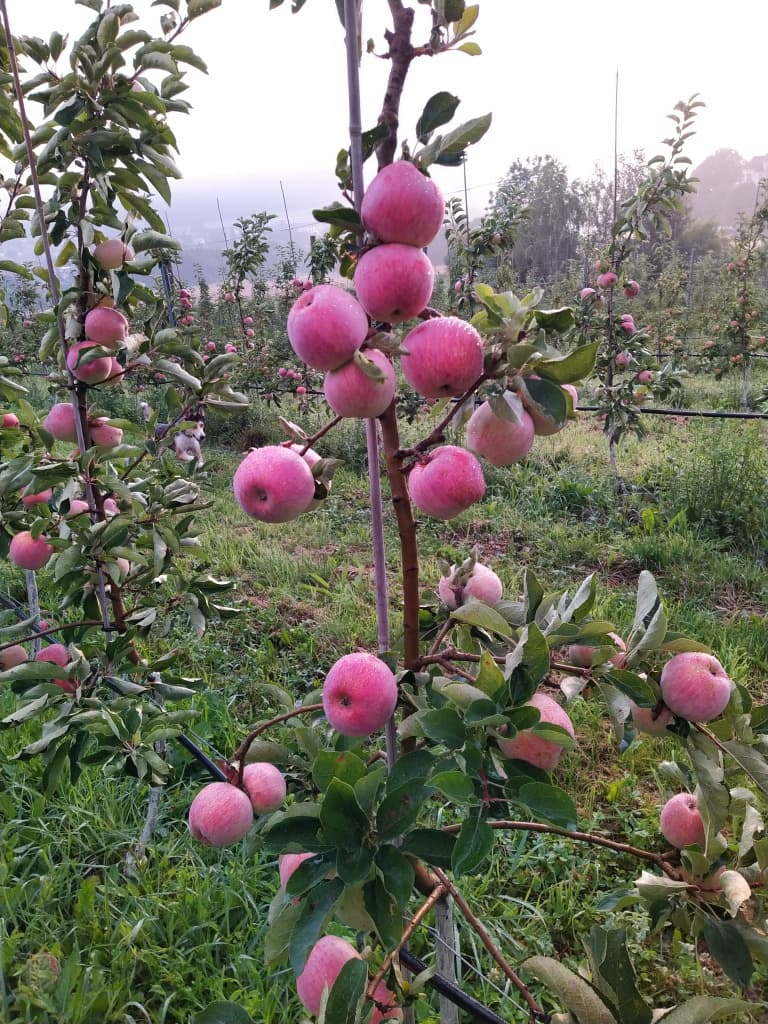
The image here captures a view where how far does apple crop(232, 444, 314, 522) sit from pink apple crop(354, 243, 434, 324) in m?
0.18

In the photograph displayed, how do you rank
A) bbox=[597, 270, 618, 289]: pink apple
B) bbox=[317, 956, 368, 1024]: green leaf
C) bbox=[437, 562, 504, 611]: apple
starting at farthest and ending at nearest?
bbox=[597, 270, 618, 289]: pink apple < bbox=[437, 562, 504, 611]: apple < bbox=[317, 956, 368, 1024]: green leaf

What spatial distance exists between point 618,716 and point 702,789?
17 cm

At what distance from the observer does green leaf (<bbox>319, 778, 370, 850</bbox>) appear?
58 centimetres

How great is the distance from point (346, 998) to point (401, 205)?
2.28ft

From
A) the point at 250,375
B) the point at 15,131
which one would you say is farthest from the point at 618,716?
the point at 250,375

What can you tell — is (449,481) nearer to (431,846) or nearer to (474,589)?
(474,589)

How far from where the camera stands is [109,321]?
4.09 feet

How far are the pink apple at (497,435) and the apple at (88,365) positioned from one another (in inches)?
32.2

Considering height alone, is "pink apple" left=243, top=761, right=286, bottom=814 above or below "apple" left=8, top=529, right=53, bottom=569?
below

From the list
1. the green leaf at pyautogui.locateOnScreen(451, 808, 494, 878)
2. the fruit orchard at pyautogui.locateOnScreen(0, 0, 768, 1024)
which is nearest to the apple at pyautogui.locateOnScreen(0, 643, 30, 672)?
the fruit orchard at pyautogui.locateOnScreen(0, 0, 768, 1024)

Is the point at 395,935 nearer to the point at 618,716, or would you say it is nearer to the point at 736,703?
the point at 618,716

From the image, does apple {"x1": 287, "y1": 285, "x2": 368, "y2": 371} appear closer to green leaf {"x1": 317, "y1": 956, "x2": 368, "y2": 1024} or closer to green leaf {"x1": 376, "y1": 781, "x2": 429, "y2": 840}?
green leaf {"x1": 376, "y1": 781, "x2": 429, "y2": 840}

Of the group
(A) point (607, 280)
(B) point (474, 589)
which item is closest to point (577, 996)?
(B) point (474, 589)

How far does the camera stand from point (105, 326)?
125 centimetres
